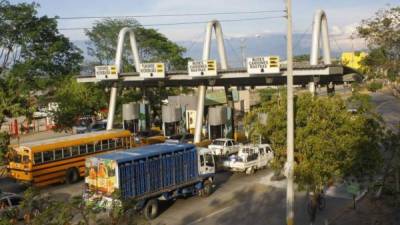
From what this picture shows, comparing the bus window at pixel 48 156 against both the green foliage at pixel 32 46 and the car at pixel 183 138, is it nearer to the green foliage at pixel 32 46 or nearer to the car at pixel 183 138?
the car at pixel 183 138

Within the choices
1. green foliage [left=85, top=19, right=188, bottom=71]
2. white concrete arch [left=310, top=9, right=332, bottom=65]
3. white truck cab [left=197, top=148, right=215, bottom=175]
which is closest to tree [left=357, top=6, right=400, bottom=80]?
white concrete arch [left=310, top=9, right=332, bottom=65]

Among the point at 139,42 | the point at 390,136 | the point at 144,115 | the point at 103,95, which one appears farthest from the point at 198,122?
the point at 139,42

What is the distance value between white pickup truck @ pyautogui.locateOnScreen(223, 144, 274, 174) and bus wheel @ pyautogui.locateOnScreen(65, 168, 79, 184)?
8.46m

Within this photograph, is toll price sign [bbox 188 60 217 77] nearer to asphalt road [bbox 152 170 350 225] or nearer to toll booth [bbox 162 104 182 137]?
asphalt road [bbox 152 170 350 225]

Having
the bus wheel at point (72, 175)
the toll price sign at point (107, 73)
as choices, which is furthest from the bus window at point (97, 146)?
Result: the toll price sign at point (107, 73)

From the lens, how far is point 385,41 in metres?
27.2

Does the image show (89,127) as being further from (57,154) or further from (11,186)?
(57,154)

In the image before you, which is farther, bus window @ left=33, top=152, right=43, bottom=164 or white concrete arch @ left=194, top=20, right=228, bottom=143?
white concrete arch @ left=194, top=20, right=228, bottom=143

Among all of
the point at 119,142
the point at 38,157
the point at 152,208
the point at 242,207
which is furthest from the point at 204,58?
the point at 152,208

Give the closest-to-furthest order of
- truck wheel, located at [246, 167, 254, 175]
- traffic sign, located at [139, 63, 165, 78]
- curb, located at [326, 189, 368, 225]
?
curb, located at [326, 189, 368, 225]
truck wheel, located at [246, 167, 254, 175]
traffic sign, located at [139, 63, 165, 78]

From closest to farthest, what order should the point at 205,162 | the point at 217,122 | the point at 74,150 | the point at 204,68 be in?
the point at 205,162
the point at 74,150
the point at 204,68
the point at 217,122

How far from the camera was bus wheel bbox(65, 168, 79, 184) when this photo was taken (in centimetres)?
2633

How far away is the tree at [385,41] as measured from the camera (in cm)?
2672

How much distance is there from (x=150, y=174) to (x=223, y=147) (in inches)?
447
